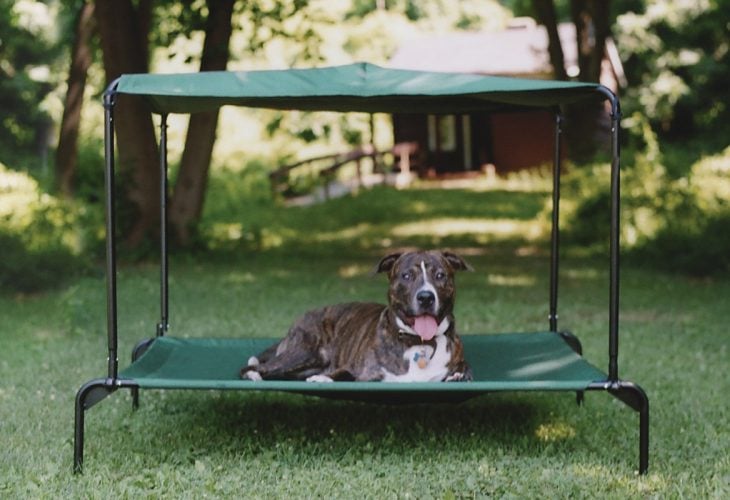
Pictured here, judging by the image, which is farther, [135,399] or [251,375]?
[135,399]

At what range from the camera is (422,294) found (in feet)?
19.0

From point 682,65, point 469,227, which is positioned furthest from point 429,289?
point 682,65

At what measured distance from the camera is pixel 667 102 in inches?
1006

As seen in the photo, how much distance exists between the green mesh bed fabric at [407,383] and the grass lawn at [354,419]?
0.31m

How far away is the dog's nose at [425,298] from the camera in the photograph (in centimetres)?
580

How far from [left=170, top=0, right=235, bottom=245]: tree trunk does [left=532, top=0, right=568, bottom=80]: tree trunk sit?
6197mm

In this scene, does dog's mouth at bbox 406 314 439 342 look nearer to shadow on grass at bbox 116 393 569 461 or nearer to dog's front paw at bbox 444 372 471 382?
dog's front paw at bbox 444 372 471 382

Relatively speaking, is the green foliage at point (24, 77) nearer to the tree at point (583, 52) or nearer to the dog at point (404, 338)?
the tree at point (583, 52)

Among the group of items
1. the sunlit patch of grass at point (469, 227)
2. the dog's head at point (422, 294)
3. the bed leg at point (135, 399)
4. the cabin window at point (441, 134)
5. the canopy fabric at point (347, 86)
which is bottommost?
the cabin window at point (441, 134)

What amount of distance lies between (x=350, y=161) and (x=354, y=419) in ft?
67.3

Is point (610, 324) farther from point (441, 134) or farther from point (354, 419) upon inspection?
point (441, 134)

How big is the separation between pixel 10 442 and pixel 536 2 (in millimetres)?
14335

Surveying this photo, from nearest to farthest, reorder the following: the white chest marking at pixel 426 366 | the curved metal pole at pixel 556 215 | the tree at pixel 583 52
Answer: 1. the white chest marking at pixel 426 366
2. the curved metal pole at pixel 556 215
3. the tree at pixel 583 52

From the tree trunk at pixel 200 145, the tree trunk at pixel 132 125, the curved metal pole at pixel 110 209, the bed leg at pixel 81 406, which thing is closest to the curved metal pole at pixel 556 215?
the curved metal pole at pixel 110 209
